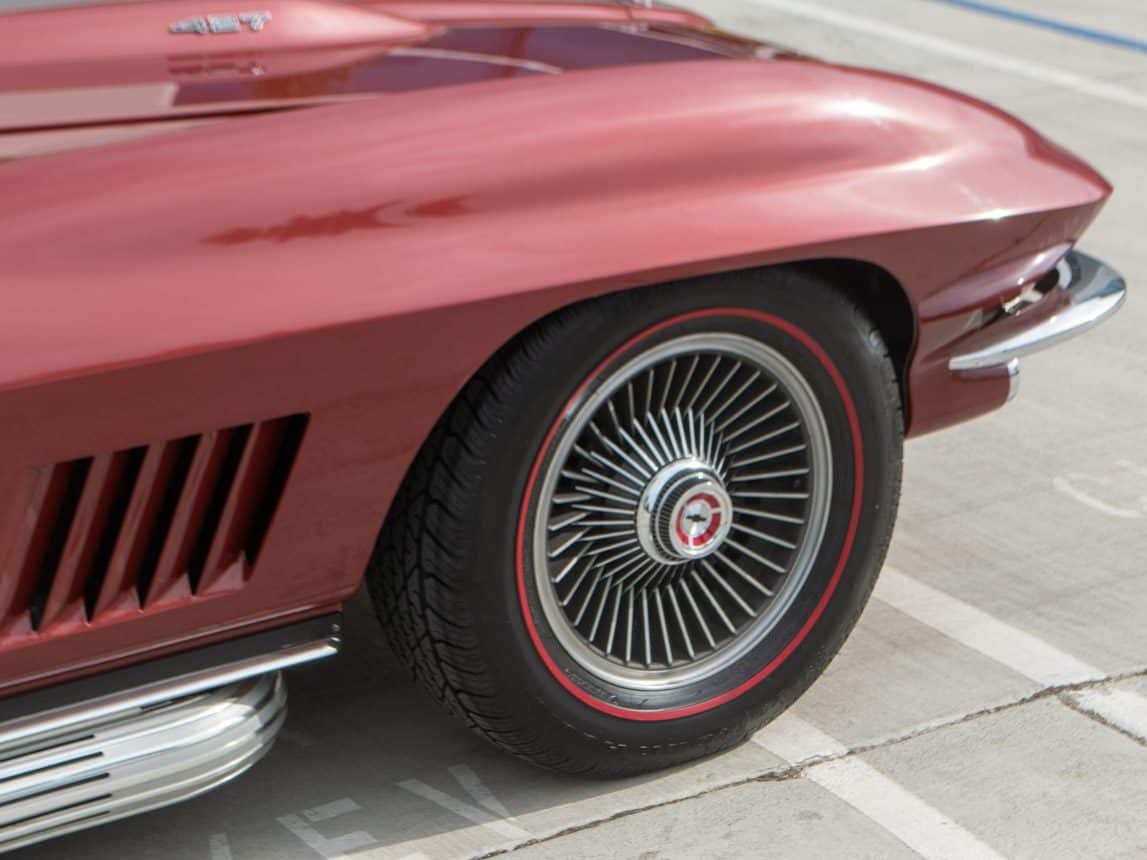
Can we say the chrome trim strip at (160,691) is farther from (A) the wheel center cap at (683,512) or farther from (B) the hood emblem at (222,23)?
(B) the hood emblem at (222,23)

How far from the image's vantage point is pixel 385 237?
2479 mm

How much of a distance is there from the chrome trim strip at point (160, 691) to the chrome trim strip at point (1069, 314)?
126 cm

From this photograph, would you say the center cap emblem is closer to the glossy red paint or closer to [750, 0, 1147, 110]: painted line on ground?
the glossy red paint

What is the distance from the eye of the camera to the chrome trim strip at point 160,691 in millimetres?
2459

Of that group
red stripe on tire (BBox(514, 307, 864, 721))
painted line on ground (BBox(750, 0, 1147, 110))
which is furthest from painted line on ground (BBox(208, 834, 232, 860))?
painted line on ground (BBox(750, 0, 1147, 110))

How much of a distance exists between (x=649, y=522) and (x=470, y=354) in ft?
1.87

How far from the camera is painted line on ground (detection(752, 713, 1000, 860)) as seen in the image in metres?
2.95

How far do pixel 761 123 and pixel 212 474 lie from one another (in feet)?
3.39

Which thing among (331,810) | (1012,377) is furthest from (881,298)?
(331,810)

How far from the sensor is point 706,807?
303 centimetres

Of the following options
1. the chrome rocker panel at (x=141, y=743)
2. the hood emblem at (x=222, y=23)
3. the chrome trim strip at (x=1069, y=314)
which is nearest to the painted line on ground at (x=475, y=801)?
the chrome rocker panel at (x=141, y=743)

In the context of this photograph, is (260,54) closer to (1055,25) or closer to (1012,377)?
(1012,377)

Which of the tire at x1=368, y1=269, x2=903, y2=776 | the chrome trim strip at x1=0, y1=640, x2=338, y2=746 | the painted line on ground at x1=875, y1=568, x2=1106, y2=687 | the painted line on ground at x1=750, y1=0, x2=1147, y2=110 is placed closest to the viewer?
the chrome trim strip at x1=0, y1=640, x2=338, y2=746

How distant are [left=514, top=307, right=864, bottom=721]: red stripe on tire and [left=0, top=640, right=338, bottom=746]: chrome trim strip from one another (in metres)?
0.33
